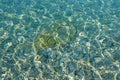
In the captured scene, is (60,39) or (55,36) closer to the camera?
(60,39)

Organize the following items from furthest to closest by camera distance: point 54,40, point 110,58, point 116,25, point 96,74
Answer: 1. point 116,25
2. point 54,40
3. point 110,58
4. point 96,74

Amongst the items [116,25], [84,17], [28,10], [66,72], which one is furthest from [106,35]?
[28,10]

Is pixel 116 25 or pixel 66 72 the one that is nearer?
pixel 66 72

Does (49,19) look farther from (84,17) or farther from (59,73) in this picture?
(59,73)

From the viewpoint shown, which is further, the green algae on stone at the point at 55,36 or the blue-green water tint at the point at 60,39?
the green algae on stone at the point at 55,36

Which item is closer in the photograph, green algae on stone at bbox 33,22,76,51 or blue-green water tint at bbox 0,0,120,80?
blue-green water tint at bbox 0,0,120,80
